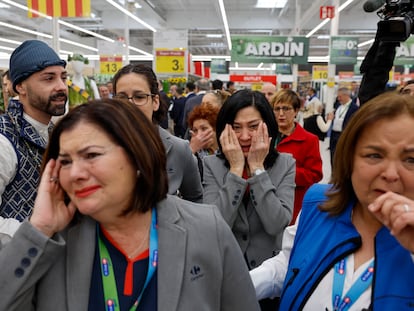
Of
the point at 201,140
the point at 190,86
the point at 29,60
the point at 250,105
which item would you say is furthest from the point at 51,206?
the point at 190,86

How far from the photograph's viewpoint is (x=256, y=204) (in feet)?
5.62

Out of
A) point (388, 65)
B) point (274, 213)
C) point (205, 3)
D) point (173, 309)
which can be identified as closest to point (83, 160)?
point (173, 309)

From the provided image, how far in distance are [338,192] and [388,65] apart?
124 centimetres

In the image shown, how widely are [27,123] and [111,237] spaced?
0.98 metres

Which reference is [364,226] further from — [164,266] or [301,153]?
[301,153]

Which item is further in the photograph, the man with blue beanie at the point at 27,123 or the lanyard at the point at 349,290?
the man with blue beanie at the point at 27,123

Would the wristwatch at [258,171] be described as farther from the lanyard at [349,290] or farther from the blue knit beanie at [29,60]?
the blue knit beanie at [29,60]

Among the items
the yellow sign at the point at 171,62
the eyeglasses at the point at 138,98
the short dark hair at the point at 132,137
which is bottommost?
the short dark hair at the point at 132,137

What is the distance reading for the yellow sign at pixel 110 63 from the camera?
42.8 ft

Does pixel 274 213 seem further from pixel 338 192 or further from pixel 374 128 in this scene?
pixel 374 128

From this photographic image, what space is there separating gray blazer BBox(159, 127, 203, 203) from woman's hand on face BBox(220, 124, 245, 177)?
0.37 metres

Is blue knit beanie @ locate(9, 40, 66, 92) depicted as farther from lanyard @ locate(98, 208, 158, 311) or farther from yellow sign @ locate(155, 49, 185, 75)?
yellow sign @ locate(155, 49, 185, 75)

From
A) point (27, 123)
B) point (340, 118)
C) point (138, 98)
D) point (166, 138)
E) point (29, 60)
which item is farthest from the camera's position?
point (340, 118)

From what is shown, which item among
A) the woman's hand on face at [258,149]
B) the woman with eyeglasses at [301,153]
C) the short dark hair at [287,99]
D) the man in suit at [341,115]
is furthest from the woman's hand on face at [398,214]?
the man in suit at [341,115]
